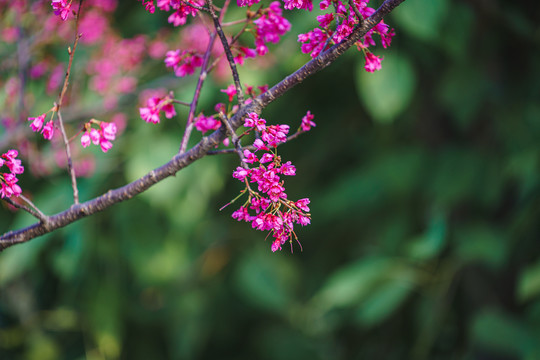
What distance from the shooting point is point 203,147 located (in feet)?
1.98

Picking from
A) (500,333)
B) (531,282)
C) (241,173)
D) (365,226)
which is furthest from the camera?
(365,226)

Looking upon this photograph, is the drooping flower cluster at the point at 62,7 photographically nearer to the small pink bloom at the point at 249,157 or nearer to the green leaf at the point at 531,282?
the small pink bloom at the point at 249,157

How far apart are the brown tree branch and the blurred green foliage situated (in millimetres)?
896

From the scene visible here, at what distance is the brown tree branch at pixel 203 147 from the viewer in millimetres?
550

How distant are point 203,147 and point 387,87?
1049mm

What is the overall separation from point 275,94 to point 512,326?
146 cm

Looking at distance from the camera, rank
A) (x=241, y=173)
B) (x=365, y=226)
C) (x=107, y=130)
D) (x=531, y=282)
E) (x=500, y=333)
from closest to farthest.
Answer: (x=241, y=173) → (x=107, y=130) → (x=531, y=282) → (x=500, y=333) → (x=365, y=226)

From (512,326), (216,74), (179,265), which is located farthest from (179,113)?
(512,326)

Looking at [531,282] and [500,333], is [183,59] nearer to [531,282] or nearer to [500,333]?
[531,282]

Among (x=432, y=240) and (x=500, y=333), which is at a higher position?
(x=432, y=240)

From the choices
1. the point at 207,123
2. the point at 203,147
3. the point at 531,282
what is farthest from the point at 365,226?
the point at 203,147

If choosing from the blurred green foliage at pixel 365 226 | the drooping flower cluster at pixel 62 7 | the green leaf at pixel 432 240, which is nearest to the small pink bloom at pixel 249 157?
the drooping flower cluster at pixel 62 7

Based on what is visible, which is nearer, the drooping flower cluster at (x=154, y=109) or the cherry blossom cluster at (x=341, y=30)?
the cherry blossom cluster at (x=341, y=30)

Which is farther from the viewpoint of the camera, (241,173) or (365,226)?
(365,226)
